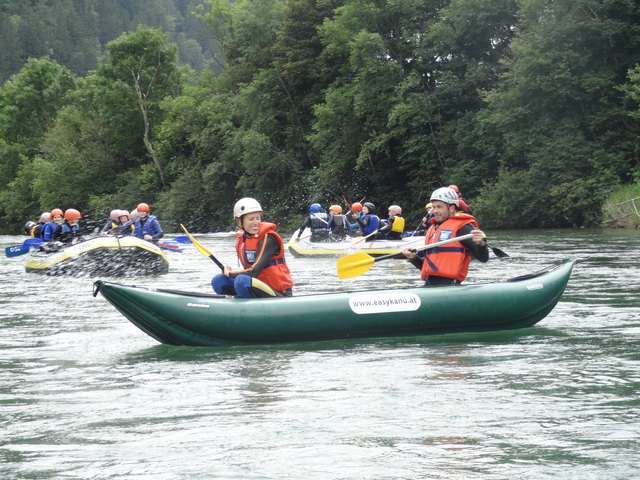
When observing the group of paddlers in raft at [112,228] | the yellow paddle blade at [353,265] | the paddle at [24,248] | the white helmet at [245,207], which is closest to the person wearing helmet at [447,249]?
the yellow paddle blade at [353,265]

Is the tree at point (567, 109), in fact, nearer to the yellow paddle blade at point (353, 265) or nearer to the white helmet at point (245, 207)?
the yellow paddle blade at point (353, 265)

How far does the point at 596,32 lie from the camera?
2944 cm

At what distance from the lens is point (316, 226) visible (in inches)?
827

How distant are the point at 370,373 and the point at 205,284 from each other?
7924 mm

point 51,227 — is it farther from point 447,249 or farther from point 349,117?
point 349,117

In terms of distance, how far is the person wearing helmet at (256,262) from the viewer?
323 inches

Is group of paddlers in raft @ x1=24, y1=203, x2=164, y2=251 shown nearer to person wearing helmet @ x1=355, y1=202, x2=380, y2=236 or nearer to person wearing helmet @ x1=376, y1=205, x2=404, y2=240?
person wearing helmet @ x1=355, y1=202, x2=380, y2=236

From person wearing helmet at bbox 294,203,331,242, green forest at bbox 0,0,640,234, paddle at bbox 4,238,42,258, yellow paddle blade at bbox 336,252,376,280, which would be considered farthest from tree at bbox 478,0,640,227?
yellow paddle blade at bbox 336,252,376,280

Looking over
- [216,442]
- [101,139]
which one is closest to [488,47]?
[101,139]

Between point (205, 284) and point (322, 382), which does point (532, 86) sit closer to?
point (205, 284)

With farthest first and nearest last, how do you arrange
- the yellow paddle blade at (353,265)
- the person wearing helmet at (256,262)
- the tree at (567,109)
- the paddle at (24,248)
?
the tree at (567,109) < the paddle at (24,248) < the yellow paddle blade at (353,265) < the person wearing helmet at (256,262)

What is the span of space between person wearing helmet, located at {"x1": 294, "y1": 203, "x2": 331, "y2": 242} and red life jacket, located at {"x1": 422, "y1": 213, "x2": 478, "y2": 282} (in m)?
11.8

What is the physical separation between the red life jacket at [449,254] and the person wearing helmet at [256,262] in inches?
53.6

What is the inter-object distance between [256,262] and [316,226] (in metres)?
12.8
